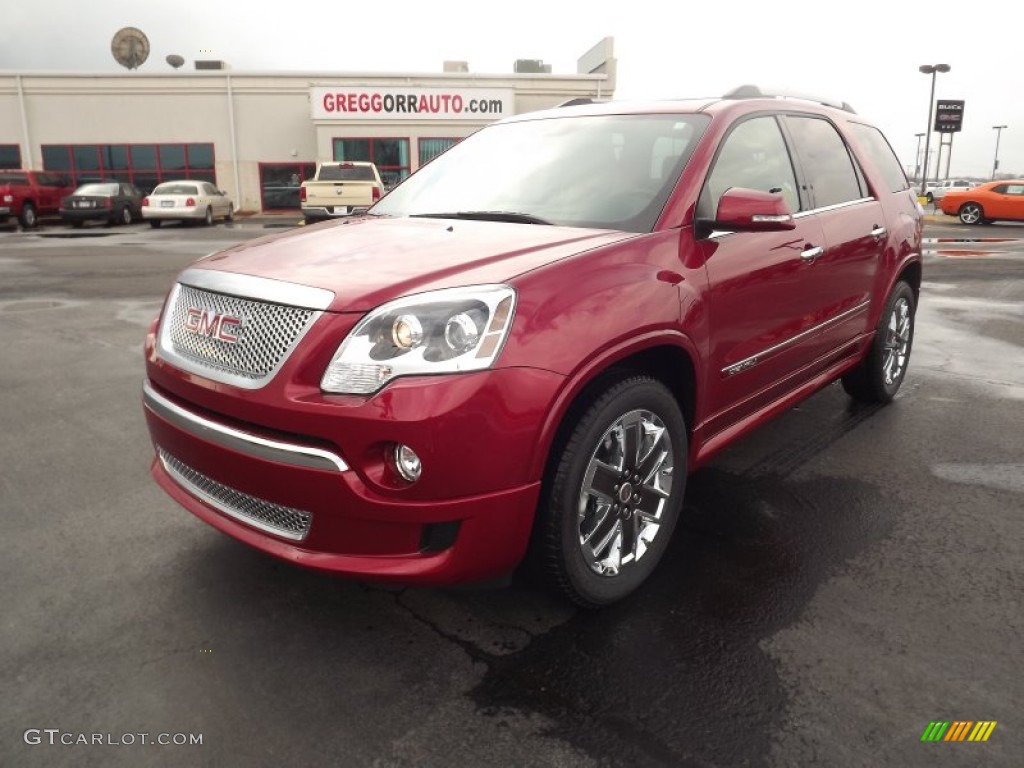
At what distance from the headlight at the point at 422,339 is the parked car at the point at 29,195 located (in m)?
26.2

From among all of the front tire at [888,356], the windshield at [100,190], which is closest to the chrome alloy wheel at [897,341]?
the front tire at [888,356]

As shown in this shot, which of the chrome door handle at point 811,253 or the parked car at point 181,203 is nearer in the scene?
the chrome door handle at point 811,253

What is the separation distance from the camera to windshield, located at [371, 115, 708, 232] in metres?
3.12

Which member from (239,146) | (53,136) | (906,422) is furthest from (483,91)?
(906,422)

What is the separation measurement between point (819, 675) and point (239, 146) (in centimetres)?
3384

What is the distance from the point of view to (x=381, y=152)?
32.0 metres

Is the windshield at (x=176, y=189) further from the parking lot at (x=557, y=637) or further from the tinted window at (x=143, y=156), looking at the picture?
the parking lot at (x=557, y=637)

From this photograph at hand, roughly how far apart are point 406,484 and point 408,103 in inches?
1242

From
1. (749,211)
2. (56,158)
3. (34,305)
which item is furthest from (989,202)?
(56,158)

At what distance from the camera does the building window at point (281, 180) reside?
3272cm

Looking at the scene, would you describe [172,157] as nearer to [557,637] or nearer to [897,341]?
[897,341]

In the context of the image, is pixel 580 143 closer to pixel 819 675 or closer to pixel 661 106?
pixel 661 106

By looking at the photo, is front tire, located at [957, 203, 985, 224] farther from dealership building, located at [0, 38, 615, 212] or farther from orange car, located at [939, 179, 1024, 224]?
dealership building, located at [0, 38, 615, 212]

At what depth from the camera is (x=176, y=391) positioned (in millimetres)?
2697
